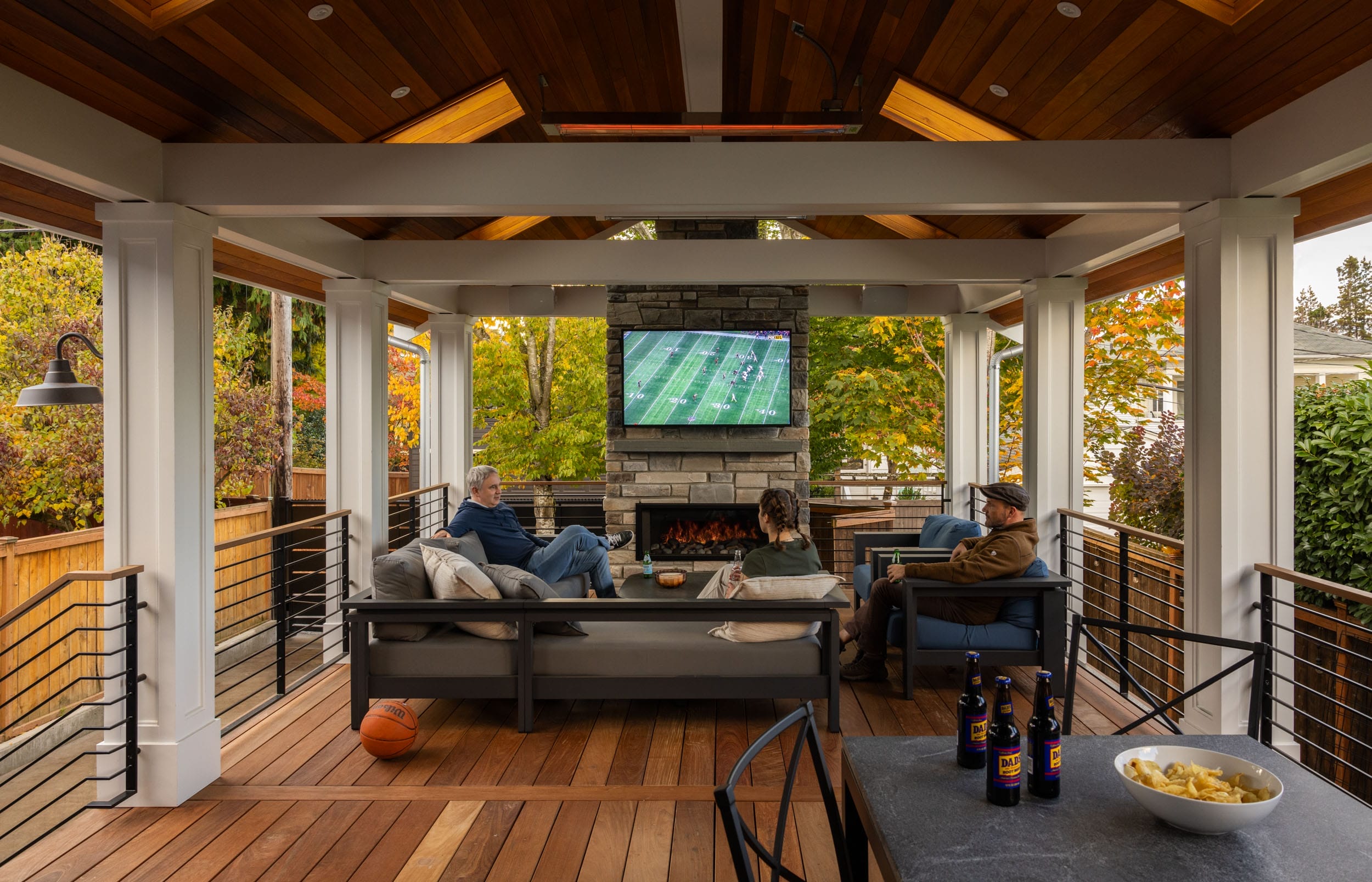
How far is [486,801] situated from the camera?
321cm

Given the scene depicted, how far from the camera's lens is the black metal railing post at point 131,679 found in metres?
3.22

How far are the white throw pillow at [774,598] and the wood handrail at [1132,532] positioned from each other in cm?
161

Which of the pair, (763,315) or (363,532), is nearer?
(363,532)

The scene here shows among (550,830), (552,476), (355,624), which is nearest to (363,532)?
(355,624)

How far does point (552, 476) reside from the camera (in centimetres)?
1130

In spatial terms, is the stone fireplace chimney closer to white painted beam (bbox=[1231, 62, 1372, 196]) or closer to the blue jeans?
the blue jeans

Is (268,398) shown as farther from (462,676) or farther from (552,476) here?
(462,676)

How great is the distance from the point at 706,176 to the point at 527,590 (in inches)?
78.7

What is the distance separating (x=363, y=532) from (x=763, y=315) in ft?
12.1

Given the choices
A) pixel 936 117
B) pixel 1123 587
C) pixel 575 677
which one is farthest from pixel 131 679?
pixel 1123 587

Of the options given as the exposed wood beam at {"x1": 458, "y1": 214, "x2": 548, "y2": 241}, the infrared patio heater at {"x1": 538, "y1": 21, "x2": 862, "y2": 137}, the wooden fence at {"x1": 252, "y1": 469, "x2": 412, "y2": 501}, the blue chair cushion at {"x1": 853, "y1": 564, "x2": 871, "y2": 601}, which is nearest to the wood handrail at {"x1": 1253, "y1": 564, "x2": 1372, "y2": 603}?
the infrared patio heater at {"x1": 538, "y1": 21, "x2": 862, "y2": 137}

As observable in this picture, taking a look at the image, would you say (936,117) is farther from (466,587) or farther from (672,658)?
(466,587)

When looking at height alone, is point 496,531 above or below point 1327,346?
below

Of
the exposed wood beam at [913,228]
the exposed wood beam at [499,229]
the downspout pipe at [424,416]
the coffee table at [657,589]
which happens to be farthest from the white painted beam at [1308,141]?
the downspout pipe at [424,416]
